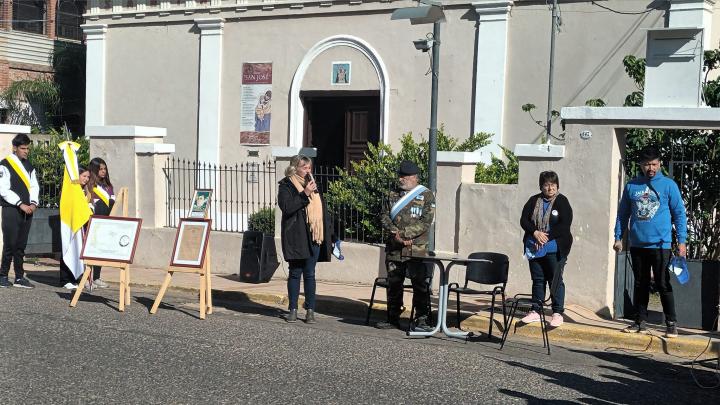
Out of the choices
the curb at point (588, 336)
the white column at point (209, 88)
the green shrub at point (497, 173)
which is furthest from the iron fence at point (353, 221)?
the white column at point (209, 88)

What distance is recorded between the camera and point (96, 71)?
23.2 meters

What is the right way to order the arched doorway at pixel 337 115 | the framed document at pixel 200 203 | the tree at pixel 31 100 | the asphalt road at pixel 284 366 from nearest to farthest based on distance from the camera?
the asphalt road at pixel 284 366 < the framed document at pixel 200 203 < the arched doorway at pixel 337 115 < the tree at pixel 31 100

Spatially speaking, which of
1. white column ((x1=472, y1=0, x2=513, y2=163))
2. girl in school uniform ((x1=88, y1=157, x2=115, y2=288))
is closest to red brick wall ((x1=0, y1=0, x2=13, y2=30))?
white column ((x1=472, y1=0, x2=513, y2=163))

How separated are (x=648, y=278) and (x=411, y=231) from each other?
2.48m

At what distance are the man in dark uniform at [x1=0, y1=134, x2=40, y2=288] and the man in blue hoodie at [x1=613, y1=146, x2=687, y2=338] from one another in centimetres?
771

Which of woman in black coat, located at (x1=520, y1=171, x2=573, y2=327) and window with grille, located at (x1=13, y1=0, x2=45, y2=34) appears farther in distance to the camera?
window with grille, located at (x1=13, y1=0, x2=45, y2=34)

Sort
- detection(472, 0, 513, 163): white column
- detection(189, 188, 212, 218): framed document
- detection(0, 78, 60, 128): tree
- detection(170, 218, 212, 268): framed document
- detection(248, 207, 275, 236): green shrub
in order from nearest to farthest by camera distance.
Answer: detection(170, 218, 212, 268): framed document, detection(189, 188, 212, 218): framed document, detection(248, 207, 275, 236): green shrub, detection(472, 0, 513, 163): white column, detection(0, 78, 60, 128): tree

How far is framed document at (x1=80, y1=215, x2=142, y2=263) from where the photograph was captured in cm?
1155

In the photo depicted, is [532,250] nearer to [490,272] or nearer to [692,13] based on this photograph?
[490,272]

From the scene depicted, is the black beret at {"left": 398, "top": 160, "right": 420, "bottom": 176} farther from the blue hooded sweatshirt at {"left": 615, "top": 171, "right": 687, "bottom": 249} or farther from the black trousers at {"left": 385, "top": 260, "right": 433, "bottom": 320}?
the blue hooded sweatshirt at {"left": 615, "top": 171, "right": 687, "bottom": 249}

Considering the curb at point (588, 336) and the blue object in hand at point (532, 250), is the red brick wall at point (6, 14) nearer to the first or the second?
the curb at point (588, 336)

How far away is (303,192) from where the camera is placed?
1080 centimetres

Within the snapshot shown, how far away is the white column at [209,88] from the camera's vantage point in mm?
21375

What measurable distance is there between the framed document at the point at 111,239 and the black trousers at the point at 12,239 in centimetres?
181
